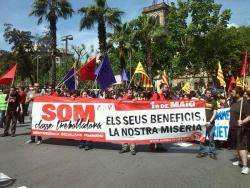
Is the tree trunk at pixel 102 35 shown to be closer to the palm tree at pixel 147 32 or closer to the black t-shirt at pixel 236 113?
the palm tree at pixel 147 32

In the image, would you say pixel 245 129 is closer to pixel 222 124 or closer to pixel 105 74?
pixel 222 124

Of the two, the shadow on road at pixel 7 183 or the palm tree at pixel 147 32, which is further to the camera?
the palm tree at pixel 147 32

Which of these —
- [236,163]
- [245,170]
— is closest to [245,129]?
[245,170]

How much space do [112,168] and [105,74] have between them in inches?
208

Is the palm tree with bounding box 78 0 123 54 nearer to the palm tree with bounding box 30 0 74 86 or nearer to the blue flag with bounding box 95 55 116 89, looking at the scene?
the palm tree with bounding box 30 0 74 86

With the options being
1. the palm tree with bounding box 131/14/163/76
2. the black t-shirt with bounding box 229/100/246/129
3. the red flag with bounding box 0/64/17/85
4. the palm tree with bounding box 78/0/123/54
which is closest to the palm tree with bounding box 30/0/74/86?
the palm tree with bounding box 78/0/123/54

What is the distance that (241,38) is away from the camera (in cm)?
6650

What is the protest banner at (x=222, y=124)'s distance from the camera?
1155 centimetres

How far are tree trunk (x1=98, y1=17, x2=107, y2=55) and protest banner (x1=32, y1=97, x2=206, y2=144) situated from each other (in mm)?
20502

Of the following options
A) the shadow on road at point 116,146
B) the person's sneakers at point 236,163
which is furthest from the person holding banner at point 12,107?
the person's sneakers at point 236,163

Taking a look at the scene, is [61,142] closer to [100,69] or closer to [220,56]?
[100,69]

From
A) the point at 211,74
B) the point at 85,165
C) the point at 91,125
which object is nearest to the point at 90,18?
the point at 91,125

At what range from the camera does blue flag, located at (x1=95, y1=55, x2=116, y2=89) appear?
1397cm

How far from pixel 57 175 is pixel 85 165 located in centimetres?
110
